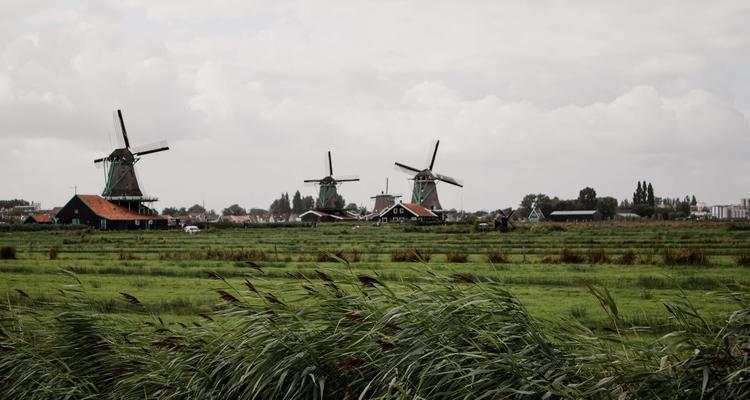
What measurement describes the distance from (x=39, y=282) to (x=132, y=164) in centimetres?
7763

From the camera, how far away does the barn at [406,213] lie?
111062mm

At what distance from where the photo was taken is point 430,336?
662 cm

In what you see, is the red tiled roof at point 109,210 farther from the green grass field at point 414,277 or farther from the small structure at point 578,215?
the small structure at point 578,215

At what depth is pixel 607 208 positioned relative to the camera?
6870 inches

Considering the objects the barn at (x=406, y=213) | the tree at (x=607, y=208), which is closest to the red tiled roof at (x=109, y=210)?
the barn at (x=406, y=213)

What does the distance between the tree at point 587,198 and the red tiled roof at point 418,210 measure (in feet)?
260

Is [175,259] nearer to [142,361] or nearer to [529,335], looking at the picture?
[142,361]

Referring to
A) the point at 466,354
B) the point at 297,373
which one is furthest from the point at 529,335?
the point at 297,373

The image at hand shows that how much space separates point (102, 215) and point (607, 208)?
12967cm

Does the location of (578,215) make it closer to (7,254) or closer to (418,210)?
(418,210)

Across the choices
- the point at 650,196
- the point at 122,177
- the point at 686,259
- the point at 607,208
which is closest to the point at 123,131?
the point at 122,177

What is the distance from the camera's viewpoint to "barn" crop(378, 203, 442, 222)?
364ft

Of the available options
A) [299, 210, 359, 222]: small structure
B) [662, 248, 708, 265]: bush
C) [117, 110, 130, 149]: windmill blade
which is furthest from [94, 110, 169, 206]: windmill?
[662, 248, 708, 265]: bush

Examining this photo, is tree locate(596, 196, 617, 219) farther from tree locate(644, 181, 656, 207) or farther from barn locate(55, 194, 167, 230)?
barn locate(55, 194, 167, 230)
